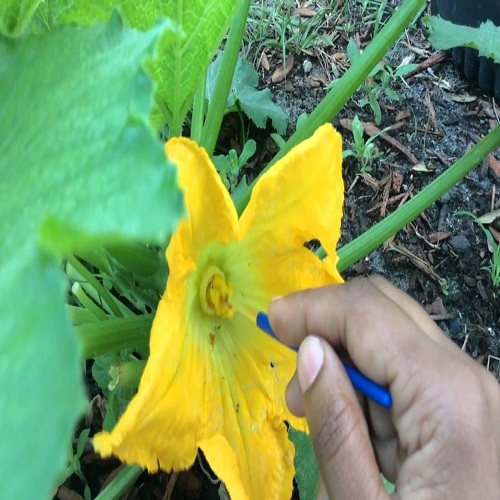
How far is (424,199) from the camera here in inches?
53.7

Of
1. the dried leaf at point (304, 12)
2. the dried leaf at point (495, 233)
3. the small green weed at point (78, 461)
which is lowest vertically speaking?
the small green weed at point (78, 461)

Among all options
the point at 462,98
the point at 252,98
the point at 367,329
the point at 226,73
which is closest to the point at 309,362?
the point at 367,329

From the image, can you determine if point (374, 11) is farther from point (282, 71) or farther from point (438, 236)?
point (438, 236)

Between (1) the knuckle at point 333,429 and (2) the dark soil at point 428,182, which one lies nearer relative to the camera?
(1) the knuckle at point 333,429

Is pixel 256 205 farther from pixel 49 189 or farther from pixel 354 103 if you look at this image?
pixel 354 103

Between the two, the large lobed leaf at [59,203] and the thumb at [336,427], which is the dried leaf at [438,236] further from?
the large lobed leaf at [59,203]

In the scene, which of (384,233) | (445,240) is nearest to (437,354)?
(384,233)

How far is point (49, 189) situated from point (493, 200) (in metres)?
1.76

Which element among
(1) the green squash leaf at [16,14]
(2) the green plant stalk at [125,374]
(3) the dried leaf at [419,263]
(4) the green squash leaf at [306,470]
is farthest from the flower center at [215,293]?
(3) the dried leaf at [419,263]

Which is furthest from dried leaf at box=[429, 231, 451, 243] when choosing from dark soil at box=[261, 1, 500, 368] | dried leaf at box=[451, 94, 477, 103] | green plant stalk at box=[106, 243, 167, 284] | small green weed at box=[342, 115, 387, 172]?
green plant stalk at box=[106, 243, 167, 284]

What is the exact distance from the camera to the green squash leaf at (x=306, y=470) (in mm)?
1388

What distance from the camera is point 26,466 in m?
0.44

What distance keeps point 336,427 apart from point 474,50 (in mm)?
1623

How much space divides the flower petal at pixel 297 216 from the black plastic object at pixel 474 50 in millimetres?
1316
